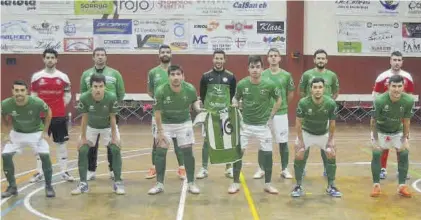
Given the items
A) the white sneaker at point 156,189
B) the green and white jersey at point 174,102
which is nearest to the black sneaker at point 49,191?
the white sneaker at point 156,189

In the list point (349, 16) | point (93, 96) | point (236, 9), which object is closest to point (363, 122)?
point (349, 16)

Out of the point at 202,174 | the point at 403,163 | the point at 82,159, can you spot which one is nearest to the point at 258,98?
the point at 202,174

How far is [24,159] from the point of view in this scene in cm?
941

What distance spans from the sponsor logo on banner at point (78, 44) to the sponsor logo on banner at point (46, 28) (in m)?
0.44

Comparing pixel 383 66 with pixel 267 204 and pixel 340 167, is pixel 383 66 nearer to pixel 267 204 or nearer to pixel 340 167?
pixel 340 167

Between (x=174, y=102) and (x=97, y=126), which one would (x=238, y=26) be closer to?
(x=174, y=102)

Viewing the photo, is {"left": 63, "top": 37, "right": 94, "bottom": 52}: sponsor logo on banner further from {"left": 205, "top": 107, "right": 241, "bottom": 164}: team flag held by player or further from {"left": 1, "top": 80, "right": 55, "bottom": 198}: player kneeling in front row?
{"left": 205, "top": 107, "right": 241, "bottom": 164}: team flag held by player

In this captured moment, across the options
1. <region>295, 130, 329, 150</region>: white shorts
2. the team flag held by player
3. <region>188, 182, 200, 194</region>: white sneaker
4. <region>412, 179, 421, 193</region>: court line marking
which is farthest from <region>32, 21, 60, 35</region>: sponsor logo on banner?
<region>412, 179, 421, 193</region>: court line marking

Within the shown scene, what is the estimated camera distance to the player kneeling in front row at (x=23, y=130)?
6531 millimetres

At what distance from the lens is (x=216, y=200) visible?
6453 mm

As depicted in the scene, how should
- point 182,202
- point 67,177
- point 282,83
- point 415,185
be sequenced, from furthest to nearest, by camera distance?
point 282,83
point 67,177
point 415,185
point 182,202

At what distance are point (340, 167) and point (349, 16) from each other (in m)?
8.25

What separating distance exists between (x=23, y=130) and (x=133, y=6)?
945 centimetres

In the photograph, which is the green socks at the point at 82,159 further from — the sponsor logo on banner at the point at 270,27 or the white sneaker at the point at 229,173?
the sponsor logo on banner at the point at 270,27
